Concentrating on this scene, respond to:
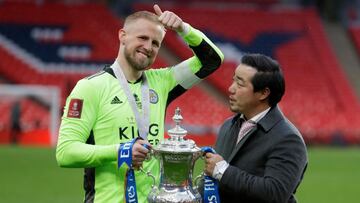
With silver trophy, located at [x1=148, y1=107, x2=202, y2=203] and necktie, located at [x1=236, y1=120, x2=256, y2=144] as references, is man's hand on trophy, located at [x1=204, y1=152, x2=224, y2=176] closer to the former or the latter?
silver trophy, located at [x1=148, y1=107, x2=202, y2=203]

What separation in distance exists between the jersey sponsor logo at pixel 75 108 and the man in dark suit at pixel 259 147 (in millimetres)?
683

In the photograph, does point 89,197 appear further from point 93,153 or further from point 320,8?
point 320,8

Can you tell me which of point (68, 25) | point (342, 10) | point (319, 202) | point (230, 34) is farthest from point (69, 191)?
point (342, 10)

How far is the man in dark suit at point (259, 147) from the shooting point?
143 inches

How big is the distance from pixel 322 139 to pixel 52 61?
7.75 m

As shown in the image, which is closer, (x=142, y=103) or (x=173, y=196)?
(x=173, y=196)

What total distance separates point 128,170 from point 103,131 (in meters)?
0.32

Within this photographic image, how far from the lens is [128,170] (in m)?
3.73

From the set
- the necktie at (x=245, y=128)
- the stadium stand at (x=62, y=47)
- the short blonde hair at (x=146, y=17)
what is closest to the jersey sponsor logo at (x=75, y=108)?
the short blonde hair at (x=146, y=17)

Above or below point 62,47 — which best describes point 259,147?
below

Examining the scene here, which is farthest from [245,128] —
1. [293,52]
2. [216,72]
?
[293,52]

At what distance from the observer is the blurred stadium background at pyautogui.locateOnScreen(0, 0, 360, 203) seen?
59.7 feet

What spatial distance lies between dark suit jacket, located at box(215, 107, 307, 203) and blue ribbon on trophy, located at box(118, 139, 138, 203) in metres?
0.41

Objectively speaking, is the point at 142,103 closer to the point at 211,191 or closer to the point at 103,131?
the point at 103,131
